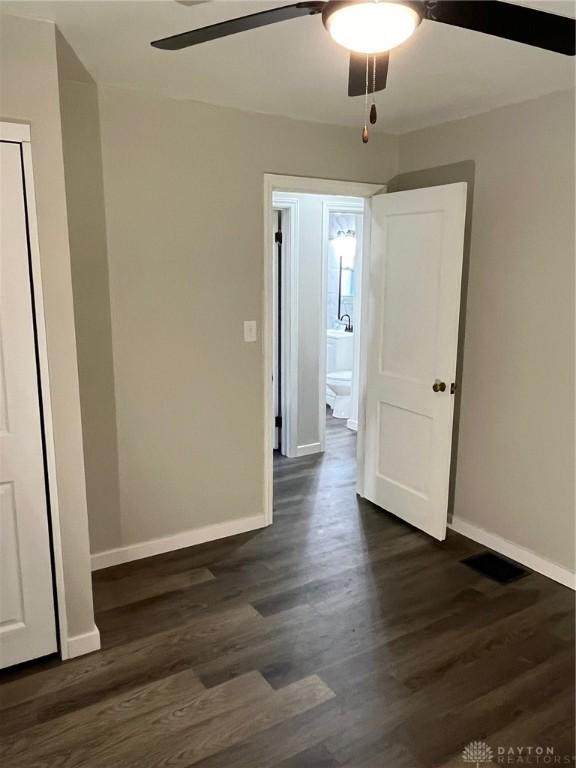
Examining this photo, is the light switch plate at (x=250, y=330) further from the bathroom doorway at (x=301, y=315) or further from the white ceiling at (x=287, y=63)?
the bathroom doorway at (x=301, y=315)

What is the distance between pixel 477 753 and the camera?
1911 millimetres

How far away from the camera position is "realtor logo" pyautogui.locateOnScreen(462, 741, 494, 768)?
1881 mm

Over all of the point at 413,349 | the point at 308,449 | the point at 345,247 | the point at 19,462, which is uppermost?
the point at 345,247

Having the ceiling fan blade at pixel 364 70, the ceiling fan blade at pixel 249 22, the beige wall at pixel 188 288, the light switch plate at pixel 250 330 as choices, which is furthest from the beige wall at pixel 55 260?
the light switch plate at pixel 250 330

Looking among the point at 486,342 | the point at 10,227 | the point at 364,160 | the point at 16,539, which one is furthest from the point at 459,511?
the point at 10,227

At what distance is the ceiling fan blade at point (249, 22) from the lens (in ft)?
4.65

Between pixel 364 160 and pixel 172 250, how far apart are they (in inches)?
54.7

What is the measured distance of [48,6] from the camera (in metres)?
1.84

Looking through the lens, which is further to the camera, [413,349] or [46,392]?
[413,349]

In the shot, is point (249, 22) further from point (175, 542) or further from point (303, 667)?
point (175, 542)

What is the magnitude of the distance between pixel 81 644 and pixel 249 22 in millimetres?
2316

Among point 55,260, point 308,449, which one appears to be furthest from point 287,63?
point 308,449

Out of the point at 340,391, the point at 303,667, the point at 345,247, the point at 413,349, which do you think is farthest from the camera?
the point at 345,247

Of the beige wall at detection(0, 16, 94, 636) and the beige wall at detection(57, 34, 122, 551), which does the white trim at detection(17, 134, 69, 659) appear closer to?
the beige wall at detection(0, 16, 94, 636)
